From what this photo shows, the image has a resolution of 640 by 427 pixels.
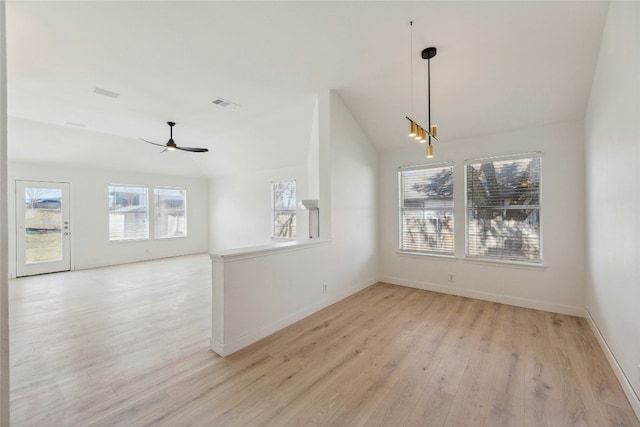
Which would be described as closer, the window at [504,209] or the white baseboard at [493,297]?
the white baseboard at [493,297]

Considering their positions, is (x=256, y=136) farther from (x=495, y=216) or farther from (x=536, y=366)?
(x=536, y=366)

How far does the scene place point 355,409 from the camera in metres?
1.88

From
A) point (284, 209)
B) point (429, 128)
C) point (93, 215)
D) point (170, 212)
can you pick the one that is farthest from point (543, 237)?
point (93, 215)

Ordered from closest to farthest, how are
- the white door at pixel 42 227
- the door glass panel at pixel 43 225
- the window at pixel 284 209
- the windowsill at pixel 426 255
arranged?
1. the windowsill at pixel 426 255
2. the white door at pixel 42 227
3. the door glass panel at pixel 43 225
4. the window at pixel 284 209

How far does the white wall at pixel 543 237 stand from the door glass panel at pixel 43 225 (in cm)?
805

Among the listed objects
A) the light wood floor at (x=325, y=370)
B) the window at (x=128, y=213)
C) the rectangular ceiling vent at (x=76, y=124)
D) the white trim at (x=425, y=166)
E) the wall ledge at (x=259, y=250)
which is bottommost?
the light wood floor at (x=325, y=370)

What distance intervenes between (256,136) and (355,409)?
5.29m

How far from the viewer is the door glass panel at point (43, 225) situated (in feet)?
19.6

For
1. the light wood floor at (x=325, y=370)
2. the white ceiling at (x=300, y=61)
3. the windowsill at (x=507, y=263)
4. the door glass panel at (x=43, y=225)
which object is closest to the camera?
the light wood floor at (x=325, y=370)

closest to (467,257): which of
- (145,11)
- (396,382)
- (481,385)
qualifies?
(481,385)

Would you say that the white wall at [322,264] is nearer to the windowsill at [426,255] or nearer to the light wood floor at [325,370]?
the light wood floor at [325,370]

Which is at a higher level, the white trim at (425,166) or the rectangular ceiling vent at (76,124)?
the rectangular ceiling vent at (76,124)

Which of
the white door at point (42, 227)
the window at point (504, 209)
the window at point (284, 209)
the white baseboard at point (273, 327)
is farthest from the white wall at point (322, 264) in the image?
the white door at point (42, 227)

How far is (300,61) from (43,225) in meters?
7.13
